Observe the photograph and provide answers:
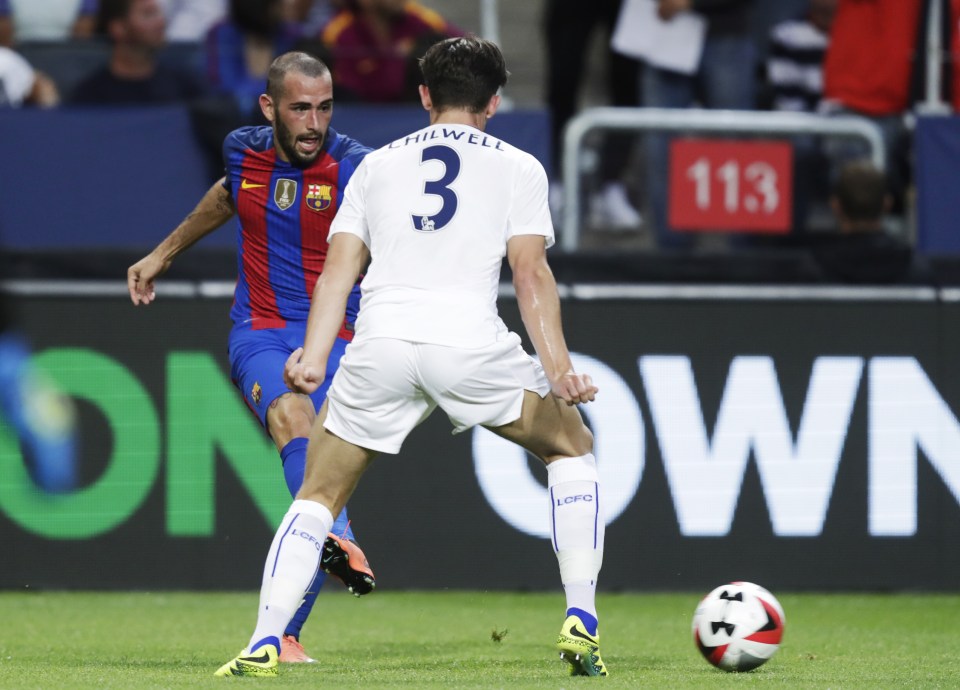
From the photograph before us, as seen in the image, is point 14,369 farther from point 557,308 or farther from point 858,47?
point 858,47

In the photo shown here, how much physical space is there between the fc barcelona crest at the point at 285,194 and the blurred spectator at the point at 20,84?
3987 millimetres

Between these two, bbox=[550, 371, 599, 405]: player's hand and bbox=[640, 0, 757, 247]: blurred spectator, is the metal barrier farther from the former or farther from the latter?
bbox=[550, 371, 599, 405]: player's hand

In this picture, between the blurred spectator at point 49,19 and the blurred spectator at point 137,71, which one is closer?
the blurred spectator at point 137,71

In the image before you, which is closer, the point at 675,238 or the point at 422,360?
the point at 422,360

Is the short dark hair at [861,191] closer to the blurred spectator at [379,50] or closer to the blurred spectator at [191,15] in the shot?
the blurred spectator at [379,50]

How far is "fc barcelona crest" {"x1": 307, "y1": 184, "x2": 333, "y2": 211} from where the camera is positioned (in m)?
6.98

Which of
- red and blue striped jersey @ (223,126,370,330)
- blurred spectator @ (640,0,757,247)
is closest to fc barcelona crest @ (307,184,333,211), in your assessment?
red and blue striped jersey @ (223,126,370,330)

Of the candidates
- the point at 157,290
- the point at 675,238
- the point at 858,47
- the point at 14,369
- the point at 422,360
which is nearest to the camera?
the point at 422,360

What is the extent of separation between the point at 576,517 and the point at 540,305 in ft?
2.52

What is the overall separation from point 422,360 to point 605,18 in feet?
21.4

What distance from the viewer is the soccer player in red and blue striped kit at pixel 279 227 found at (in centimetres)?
672

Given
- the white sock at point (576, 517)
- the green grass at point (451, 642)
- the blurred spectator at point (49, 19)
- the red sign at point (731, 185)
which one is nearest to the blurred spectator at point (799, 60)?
the red sign at point (731, 185)

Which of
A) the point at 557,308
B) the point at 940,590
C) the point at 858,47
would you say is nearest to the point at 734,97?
the point at 858,47

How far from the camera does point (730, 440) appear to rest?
31.5ft
